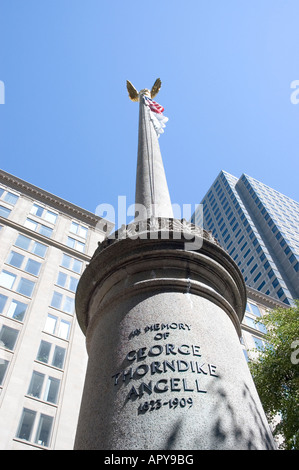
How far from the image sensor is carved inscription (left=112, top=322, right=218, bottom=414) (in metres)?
4.08

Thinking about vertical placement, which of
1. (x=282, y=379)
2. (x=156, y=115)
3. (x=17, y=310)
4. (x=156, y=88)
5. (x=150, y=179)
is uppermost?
(x=17, y=310)

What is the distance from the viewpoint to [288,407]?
13.6 metres

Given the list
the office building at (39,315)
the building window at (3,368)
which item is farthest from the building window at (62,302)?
the building window at (3,368)

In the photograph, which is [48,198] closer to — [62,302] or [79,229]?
[79,229]

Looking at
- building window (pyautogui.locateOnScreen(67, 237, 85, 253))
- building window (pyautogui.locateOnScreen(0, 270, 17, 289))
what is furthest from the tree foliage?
building window (pyautogui.locateOnScreen(67, 237, 85, 253))

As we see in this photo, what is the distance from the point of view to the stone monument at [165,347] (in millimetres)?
3902

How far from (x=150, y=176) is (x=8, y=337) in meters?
21.1

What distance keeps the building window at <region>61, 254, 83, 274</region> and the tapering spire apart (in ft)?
83.0

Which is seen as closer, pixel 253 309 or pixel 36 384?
pixel 36 384

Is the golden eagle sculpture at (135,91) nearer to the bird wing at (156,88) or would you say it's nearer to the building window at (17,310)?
the bird wing at (156,88)

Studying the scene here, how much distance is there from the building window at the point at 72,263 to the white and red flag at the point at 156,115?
24298 millimetres

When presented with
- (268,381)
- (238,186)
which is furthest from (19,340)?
(238,186)

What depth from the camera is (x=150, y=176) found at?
9.52 m

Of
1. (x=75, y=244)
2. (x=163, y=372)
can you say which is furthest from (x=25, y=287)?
(x=163, y=372)
